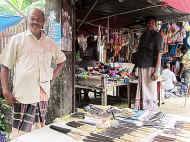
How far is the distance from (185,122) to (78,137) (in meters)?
0.94

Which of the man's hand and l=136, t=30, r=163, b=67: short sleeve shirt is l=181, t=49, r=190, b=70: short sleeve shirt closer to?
l=136, t=30, r=163, b=67: short sleeve shirt

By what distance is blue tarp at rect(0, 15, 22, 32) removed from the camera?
4.35 meters

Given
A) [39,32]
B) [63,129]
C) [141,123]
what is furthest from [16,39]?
[141,123]

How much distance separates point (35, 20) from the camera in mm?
3197

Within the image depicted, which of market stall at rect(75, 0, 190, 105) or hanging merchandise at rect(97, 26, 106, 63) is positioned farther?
hanging merchandise at rect(97, 26, 106, 63)

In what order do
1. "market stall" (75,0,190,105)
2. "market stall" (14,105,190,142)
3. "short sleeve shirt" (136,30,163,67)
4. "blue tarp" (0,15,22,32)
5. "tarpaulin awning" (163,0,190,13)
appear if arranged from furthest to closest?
"market stall" (75,0,190,105), "short sleeve shirt" (136,30,163,67), "tarpaulin awning" (163,0,190,13), "blue tarp" (0,15,22,32), "market stall" (14,105,190,142)

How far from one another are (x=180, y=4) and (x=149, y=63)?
6.23 feet

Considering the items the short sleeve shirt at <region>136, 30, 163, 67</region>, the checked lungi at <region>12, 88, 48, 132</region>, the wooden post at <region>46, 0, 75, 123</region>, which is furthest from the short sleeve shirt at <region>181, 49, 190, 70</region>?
the checked lungi at <region>12, 88, 48, 132</region>

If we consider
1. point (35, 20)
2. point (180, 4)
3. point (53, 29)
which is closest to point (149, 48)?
point (180, 4)

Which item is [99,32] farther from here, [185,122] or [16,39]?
[185,122]

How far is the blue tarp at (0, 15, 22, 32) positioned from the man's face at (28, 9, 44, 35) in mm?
1246

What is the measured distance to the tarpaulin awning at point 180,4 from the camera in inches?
188

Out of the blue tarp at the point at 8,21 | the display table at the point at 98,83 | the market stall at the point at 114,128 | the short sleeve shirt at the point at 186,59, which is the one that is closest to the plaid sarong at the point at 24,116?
the market stall at the point at 114,128

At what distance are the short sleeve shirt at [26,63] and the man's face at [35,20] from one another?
0.20ft
